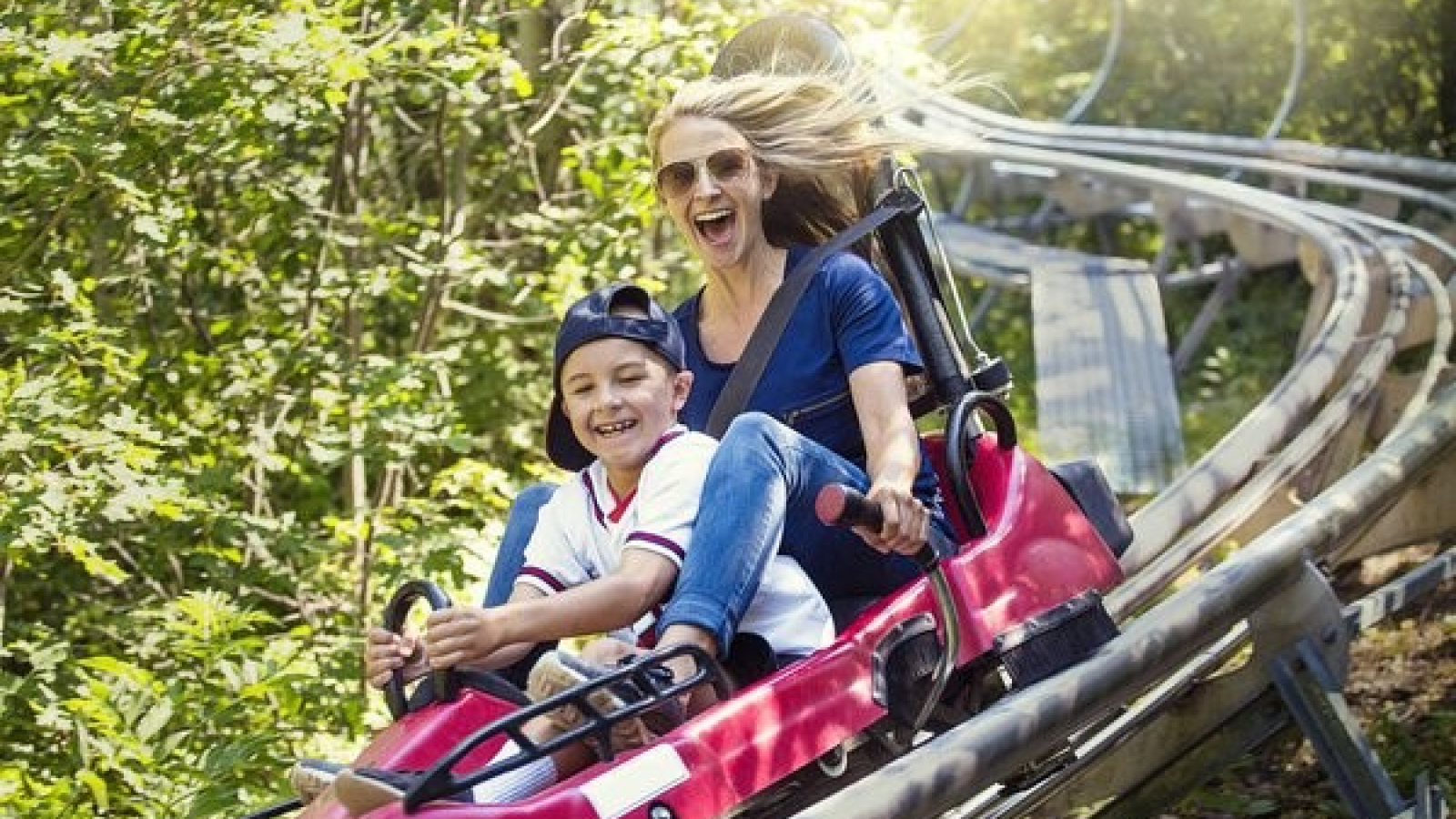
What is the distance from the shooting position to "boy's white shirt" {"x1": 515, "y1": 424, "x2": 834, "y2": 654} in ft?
11.8

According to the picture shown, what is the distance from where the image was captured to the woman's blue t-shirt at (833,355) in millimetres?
4062

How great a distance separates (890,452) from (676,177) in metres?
0.67

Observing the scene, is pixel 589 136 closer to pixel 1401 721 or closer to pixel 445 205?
pixel 445 205

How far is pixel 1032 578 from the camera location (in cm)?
392

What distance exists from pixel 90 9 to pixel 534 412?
228 centimetres

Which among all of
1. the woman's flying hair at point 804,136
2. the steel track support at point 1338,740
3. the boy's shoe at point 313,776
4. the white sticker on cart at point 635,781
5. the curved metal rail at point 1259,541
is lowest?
the steel track support at point 1338,740

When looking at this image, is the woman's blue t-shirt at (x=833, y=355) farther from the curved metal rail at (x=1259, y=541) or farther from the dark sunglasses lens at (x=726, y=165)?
the curved metal rail at (x=1259, y=541)

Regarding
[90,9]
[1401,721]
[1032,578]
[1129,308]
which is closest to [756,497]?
[1032,578]

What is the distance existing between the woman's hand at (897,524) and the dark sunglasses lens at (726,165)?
2.61 ft

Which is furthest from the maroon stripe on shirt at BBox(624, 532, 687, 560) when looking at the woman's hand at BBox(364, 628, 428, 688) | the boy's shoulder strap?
the boy's shoulder strap

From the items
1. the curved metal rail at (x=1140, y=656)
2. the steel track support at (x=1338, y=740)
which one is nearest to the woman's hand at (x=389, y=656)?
the curved metal rail at (x=1140, y=656)

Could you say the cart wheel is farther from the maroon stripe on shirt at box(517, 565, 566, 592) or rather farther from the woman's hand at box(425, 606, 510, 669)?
the maroon stripe on shirt at box(517, 565, 566, 592)

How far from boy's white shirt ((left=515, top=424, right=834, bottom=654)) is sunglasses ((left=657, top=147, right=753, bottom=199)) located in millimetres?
556

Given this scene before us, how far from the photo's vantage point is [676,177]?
4141 mm
